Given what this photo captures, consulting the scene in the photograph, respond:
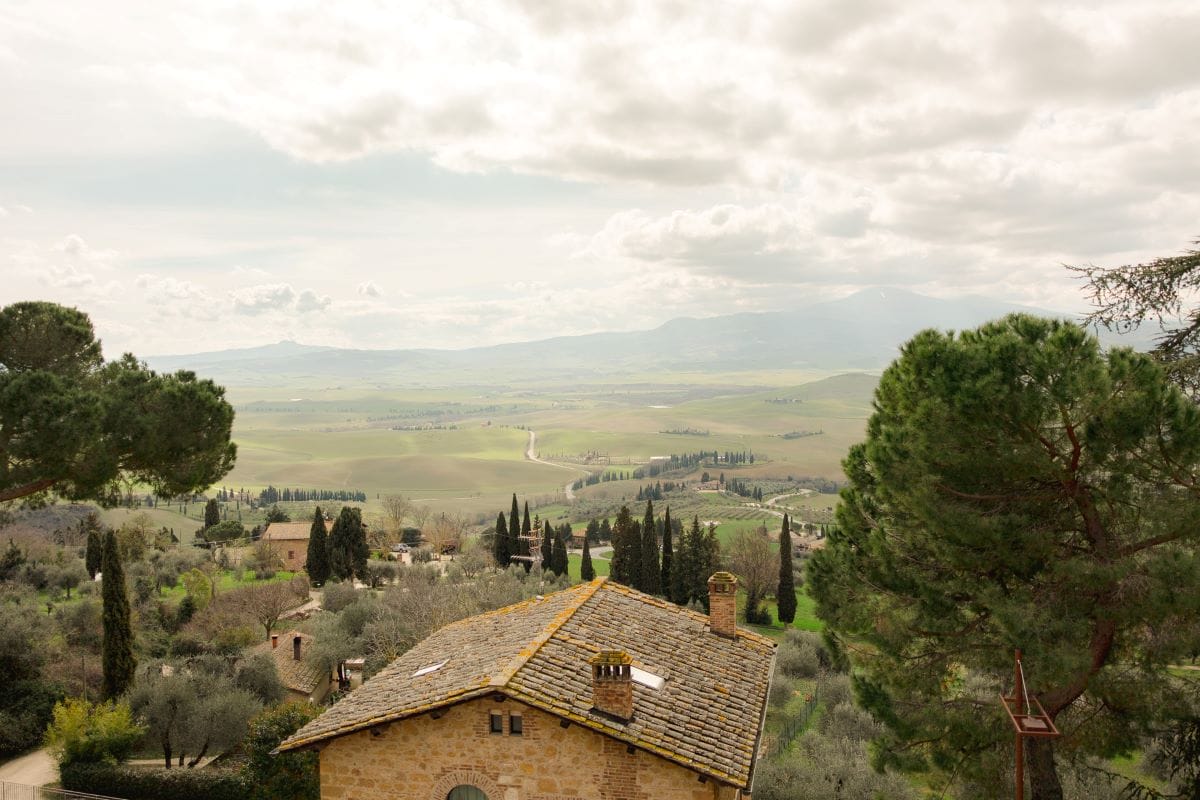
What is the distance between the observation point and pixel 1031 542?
10.7 meters

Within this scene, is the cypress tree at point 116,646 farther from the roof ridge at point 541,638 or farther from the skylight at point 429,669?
the roof ridge at point 541,638

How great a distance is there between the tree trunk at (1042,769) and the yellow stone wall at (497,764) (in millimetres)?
4302

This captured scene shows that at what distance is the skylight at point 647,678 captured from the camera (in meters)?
12.3

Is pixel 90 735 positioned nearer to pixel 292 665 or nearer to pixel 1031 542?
pixel 292 665

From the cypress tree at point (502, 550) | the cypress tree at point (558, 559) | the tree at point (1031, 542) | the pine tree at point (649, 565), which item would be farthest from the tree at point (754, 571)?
the tree at point (1031, 542)

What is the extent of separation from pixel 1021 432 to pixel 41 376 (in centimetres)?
1780

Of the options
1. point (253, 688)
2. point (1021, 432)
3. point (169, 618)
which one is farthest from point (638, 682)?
point (169, 618)

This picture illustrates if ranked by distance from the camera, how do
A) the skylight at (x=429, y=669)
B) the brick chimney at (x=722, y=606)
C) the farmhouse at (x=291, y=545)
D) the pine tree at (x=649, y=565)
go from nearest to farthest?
the skylight at (x=429, y=669) → the brick chimney at (x=722, y=606) → the pine tree at (x=649, y=565) → the farmhouse at (x=291, y=545)

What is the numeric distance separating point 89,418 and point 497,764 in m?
11.6

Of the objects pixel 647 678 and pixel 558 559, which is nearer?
pixel 647 678

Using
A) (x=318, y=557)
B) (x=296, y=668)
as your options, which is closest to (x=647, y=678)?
(x=296, y=668)

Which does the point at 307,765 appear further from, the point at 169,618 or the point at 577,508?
the point at 577,508

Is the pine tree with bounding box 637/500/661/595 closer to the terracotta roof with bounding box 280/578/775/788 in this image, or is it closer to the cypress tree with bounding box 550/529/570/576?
the cypress tree with bounding box 550/529/570/576

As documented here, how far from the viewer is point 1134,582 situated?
10000 millimetres
